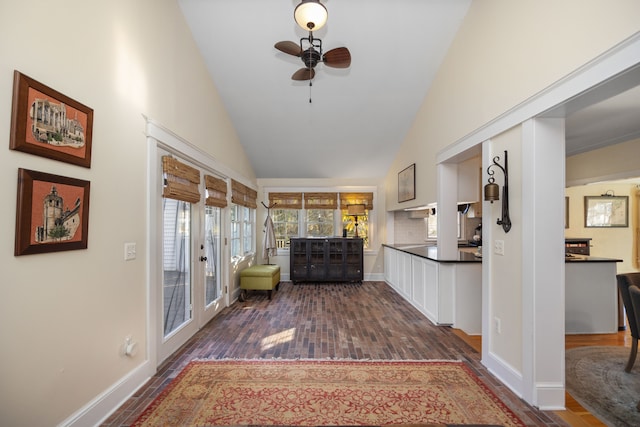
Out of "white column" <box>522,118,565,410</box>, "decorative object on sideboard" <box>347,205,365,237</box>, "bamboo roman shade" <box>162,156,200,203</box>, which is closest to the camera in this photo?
"white column" <box>522,118,565,410</box>

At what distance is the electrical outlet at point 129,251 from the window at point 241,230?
8.76 ft

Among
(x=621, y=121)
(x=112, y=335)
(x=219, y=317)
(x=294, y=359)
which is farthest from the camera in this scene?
(x=219, y=317)

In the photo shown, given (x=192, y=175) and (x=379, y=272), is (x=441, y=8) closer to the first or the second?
(x=192, y=175)

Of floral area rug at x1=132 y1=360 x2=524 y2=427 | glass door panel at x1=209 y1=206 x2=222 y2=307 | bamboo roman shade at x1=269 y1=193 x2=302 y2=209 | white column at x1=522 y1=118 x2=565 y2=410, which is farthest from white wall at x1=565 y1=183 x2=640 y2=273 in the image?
glass door panel at x1=209 y1=206 x2=222 y2=307

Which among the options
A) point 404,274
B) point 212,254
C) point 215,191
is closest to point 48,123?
point 215,191

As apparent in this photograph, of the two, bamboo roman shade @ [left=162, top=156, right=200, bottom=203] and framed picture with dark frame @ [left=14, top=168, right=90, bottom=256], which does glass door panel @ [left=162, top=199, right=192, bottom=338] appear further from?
framed picture with dark frame @ [left=14, top=168, right=90, bottom=256]

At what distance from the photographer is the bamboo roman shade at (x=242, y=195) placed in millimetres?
4762

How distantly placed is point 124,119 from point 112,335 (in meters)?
1.59

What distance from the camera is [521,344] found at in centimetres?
220

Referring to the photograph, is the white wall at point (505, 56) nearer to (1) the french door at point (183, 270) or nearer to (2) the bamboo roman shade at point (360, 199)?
(2) the bamboo roman shade at point (360, 199)

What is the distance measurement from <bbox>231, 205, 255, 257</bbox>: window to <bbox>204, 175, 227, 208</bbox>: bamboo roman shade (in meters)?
0.79

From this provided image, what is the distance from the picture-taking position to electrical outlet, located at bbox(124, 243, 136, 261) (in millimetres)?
2177

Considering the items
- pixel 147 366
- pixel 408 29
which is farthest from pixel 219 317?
pixel 408 29

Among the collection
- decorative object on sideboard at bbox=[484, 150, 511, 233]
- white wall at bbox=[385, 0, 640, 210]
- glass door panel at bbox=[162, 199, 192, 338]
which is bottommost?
glass door panel at bbox=[162, 199, 192, 338]
